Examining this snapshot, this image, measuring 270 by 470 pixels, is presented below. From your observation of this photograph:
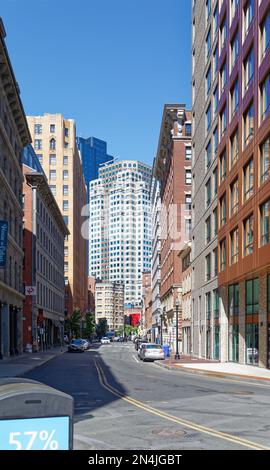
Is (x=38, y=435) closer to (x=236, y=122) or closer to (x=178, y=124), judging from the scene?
(x=236, y=122)

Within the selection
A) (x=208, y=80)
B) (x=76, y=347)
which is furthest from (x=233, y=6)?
(x=76, y=347)

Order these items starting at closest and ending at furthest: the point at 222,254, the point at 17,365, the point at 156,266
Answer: the point at 17,365 < the point at 222,254 < the point at 156,266

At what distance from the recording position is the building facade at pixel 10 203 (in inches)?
1869

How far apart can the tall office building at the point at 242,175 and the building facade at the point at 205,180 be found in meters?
0.53

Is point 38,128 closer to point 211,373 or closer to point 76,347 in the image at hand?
point 76,347

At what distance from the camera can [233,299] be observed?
45125 mm

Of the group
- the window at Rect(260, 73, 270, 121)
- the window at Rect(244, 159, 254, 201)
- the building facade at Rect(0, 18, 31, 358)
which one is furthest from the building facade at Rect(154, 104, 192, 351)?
the window at Rect(260, 73, 270, 121)

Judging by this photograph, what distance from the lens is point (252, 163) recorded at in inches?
1455

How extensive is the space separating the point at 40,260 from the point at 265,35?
154 feet

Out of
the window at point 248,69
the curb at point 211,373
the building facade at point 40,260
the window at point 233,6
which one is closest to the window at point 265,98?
the window at point 248,69

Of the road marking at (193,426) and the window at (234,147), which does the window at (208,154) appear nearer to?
the window at (234,147)

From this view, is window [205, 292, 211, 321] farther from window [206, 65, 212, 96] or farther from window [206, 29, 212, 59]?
window [206, 29, 212, 59]

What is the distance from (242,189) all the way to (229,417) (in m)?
26.1
